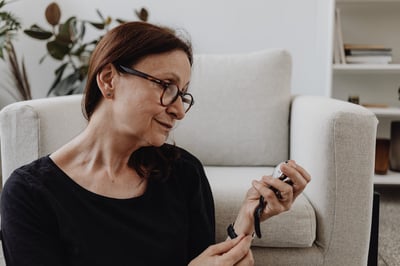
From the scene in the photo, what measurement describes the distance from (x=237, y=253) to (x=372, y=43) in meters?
2.19

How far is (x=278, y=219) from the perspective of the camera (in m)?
1.32

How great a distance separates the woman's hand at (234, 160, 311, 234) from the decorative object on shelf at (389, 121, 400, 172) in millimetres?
1882

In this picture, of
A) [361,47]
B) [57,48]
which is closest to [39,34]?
[57,48]

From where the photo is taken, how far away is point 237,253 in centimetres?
90

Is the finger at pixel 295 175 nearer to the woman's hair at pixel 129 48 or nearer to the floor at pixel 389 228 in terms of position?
the woman's hair at pixel 129 48

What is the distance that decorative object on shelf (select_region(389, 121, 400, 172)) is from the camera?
8.52ft

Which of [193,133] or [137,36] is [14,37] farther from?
[137,36]

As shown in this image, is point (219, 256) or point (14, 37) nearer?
point (219, 256)

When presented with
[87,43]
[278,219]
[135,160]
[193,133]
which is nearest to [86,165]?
[135,160]

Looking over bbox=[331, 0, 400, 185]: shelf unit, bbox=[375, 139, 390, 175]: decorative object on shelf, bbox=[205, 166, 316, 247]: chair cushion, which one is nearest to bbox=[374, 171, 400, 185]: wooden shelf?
bbox=[375, 139, 390, 175]: decorative object on shelf

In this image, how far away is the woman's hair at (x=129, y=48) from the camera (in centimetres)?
89

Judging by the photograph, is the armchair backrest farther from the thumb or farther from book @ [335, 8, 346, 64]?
the thumb

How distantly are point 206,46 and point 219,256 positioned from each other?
194 cm

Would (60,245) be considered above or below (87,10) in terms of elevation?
below
